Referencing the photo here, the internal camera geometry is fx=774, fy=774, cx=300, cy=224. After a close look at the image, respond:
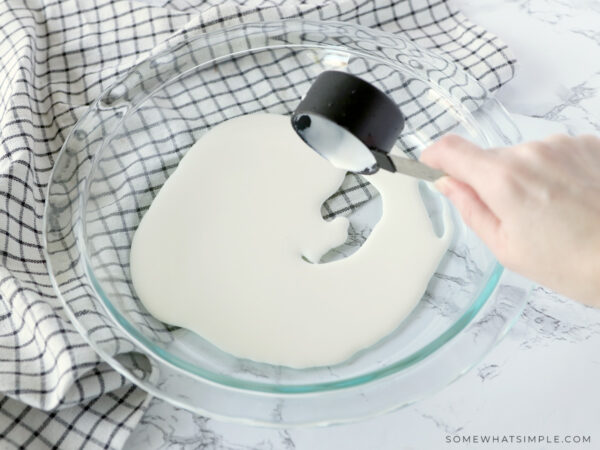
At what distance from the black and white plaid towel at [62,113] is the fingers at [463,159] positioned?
16.3 inches

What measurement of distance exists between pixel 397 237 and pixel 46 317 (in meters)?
0.43

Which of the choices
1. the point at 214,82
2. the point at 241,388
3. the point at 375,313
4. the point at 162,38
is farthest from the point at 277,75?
the point at 241,388

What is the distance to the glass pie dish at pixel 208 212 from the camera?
81 centimetres

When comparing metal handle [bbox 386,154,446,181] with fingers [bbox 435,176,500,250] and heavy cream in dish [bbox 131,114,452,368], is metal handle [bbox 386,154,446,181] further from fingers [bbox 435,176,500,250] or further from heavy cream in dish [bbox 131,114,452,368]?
heavy cream in dish [bbox 131,114,452,368]

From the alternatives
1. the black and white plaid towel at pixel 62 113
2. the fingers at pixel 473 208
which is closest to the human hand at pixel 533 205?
the fingers at pixel 473 208

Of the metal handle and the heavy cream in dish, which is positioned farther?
the heavy cream in dish

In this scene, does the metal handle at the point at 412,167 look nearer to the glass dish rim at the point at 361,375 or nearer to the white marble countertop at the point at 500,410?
the glass dish rim at the point at 361,375

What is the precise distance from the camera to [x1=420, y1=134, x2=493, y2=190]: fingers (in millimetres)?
745

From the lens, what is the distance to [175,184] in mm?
1028

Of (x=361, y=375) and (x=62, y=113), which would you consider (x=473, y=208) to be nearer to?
(x=361, y=375)

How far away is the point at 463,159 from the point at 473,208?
52 millimetres

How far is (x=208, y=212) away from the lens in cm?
101

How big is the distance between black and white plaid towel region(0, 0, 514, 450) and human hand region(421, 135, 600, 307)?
0.41m

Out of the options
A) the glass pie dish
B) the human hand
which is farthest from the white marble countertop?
the human hand
